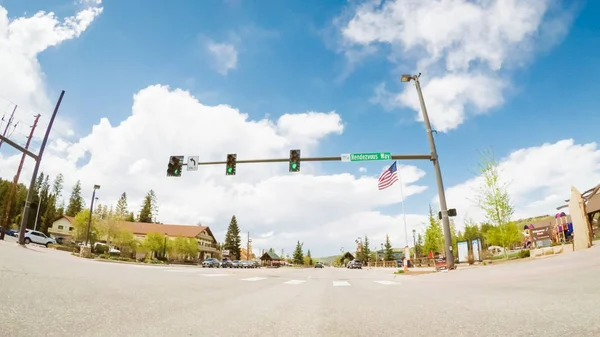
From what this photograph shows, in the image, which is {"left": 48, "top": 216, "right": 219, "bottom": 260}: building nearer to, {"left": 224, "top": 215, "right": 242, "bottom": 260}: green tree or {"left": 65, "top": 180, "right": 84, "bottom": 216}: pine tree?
{"left": 224, "top": 215, "right": 242, "bottom": 260}: green tree

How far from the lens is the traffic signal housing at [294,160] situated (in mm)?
17133

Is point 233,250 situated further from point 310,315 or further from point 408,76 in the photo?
point 310,315

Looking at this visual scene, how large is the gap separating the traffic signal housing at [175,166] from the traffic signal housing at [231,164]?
2875 mm

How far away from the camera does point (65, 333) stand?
90.5 inches

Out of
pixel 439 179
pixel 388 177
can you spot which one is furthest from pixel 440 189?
pixel 388 177

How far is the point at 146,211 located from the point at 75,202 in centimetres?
2774

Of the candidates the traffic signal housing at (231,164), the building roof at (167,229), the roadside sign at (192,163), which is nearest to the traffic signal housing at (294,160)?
the traffic signal housing at (231,164)

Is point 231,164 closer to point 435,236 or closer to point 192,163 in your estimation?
point 192,163

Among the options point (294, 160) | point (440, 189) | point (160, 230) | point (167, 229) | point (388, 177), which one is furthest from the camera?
point (167, 229)

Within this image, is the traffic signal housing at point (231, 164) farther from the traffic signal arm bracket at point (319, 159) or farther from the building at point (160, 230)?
the building at point (160, 230)

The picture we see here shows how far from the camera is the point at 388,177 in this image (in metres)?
22.3

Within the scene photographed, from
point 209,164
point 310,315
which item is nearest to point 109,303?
point 310,315

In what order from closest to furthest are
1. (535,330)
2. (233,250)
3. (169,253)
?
(535,330)
(169,253)
(233,250)

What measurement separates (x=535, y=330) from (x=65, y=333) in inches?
147
